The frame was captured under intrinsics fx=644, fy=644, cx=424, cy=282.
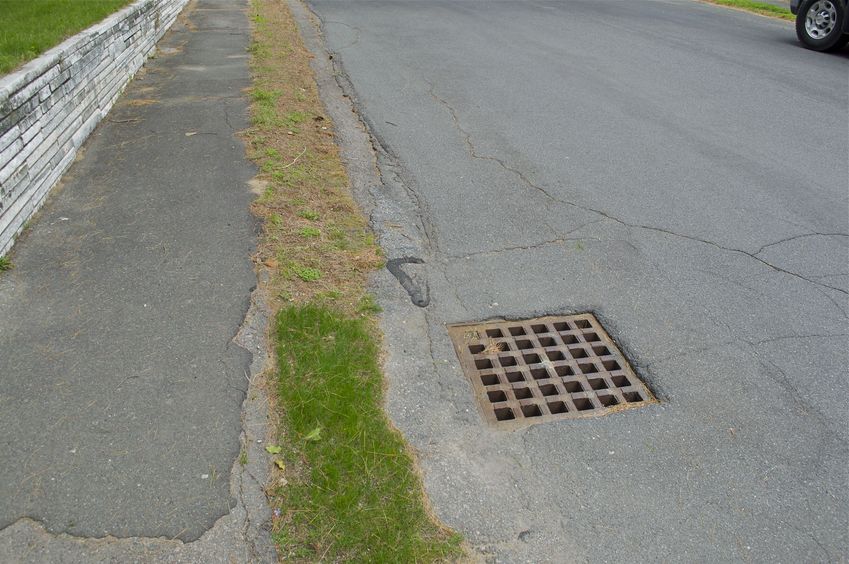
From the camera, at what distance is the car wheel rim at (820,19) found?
1078 cm

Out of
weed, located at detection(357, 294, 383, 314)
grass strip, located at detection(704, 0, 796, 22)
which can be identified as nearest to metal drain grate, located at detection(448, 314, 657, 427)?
weed, located at detection(357, 294, 383, 314)

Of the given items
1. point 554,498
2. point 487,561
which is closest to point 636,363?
point 554,498

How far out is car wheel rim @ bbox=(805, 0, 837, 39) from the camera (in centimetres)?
1078

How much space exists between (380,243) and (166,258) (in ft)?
4.56

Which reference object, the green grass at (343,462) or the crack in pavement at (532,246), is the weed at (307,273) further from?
the crack in pavement at (532,246)

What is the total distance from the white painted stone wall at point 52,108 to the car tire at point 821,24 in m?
10.8

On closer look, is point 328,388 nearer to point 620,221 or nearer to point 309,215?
point 309,215

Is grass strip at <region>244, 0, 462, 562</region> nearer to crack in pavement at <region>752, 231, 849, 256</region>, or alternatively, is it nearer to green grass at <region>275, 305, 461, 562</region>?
green grass at <region>275, 305, 461, 562</region>

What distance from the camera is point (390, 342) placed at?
3.50 m

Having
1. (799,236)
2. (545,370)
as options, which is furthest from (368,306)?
(799,236)

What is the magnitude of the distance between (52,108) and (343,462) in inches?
158

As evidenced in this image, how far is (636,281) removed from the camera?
420cm

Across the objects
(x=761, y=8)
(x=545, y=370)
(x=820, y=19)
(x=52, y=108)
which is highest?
(x=820, y=19)

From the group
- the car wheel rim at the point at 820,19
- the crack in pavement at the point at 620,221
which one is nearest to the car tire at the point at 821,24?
the car wheel rim at the point at 820,19
